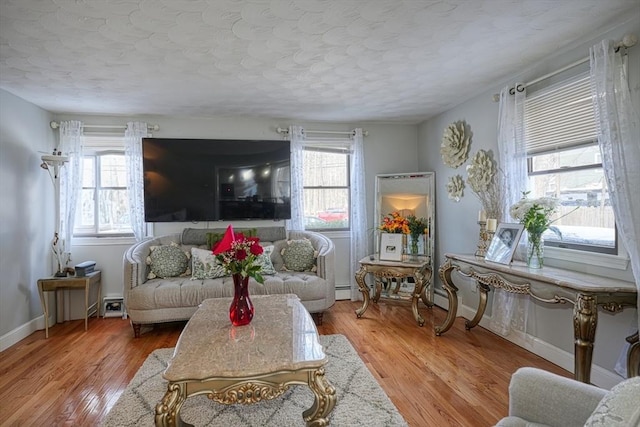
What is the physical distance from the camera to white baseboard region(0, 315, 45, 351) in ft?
9.95

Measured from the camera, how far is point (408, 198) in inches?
173

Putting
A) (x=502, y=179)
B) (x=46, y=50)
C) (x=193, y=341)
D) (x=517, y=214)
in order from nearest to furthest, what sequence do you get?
(x=193, y=341) → (x=46, y=50) → (x=517, y=214) → (x=502, y=179)

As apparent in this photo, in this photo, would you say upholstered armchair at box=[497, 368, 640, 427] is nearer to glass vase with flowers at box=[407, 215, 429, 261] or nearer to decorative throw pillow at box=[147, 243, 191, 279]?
glass vase with flowers at box=[407, 215, 429, 261]

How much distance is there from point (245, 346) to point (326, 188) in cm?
305

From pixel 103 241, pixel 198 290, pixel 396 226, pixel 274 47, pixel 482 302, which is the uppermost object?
pixel 274 47

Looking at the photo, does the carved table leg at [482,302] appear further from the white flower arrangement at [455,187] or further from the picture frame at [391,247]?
the white flower arrangement at [455,187]

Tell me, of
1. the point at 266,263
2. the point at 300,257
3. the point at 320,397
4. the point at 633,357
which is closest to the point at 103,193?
the point at 266,263

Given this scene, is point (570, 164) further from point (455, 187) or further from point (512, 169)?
point (455, 187)

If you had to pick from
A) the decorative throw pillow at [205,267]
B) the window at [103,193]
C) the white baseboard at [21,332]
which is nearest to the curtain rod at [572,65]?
the decorative throw pillow at [205,267]

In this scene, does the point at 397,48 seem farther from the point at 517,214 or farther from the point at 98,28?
the point at 98,28

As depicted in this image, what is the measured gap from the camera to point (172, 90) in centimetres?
323

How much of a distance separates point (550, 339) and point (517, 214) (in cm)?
106

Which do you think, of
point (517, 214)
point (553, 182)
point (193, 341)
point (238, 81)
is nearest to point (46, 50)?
point (238, 81)

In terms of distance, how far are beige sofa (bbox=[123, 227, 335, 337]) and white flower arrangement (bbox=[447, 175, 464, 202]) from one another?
155cm
